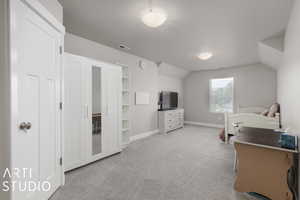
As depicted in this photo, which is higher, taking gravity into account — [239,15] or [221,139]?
[239,15]

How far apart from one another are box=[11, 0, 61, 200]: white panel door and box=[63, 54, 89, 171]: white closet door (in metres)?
0.42

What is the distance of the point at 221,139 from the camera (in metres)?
3.93

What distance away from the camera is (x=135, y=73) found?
13.9ft

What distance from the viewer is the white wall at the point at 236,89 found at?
Result: 16.2ft

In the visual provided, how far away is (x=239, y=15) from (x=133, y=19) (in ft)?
5.61

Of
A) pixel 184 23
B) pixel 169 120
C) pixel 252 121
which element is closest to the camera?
pixel 184 23

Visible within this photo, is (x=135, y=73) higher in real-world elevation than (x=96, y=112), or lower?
higher

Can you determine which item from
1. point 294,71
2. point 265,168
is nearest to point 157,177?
point 265,168

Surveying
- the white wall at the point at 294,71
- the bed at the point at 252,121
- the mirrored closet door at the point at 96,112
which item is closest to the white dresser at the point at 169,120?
the bed at the point at 252,121

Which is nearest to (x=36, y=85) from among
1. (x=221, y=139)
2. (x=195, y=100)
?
(x=221, y=139)

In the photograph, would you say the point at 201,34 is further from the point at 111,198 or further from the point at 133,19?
the point at 111,198

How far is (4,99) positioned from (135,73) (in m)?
3.30

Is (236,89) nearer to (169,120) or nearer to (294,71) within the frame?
(169,120)

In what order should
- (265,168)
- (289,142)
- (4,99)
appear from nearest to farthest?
1. (4,99)
2. (289,142)
3. (265,168)
